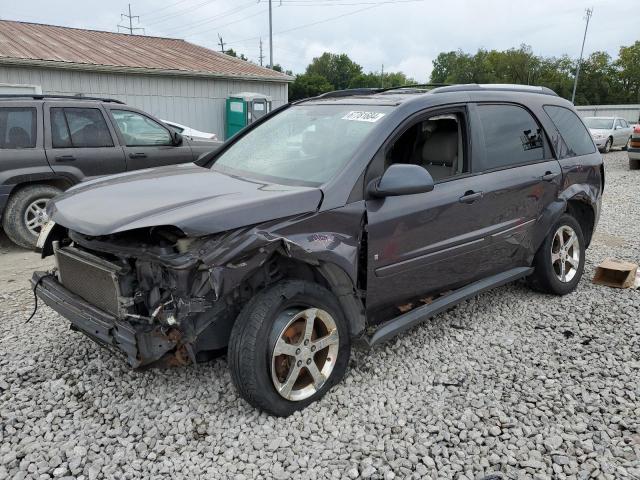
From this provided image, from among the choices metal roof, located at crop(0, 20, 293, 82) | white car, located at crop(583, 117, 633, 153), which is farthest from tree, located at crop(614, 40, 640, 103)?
metal roof, located at crop(0, 20, 293, 82)

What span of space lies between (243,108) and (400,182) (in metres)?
14.1

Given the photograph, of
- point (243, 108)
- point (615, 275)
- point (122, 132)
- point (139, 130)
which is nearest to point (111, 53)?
point (243, 108)

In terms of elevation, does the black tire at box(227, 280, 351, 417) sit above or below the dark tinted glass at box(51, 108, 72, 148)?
below

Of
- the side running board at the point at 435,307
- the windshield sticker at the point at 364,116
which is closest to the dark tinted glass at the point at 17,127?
the windshield sticker at the point at 364,116

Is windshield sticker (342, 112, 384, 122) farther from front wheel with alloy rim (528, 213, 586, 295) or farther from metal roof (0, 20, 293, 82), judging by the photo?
metal roof (0, 20, 293, 82)

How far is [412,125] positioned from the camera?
344 cm

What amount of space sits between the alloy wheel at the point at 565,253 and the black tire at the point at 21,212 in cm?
572

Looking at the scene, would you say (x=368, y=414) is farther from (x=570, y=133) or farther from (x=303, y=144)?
(x=570, y=133)

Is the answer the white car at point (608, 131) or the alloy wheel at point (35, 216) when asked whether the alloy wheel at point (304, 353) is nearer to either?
the alloy wheel at point (35, 216)

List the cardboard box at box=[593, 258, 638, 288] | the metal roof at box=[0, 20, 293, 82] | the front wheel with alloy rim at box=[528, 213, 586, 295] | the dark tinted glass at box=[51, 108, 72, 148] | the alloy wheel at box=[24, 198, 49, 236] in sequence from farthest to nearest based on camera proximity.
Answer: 1. the metal roof at box=[0, 20, 293, 82]
2. the dark tinted glass at box=[51, 108, 72, 148]
3. the alloy wheel at box=[24, 198, 49, 236]
4. the cardboard box at box=[593, 258, 638, 288]
5. the front wheel with alloy rim at box=[528, 213, 586, 295]

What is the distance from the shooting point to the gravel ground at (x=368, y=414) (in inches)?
100

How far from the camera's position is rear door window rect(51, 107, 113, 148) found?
6449 mm

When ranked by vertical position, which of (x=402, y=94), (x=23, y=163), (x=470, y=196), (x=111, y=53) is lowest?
(x=23, y=163)

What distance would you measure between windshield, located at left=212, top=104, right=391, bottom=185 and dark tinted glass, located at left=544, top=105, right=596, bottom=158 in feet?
6.77
